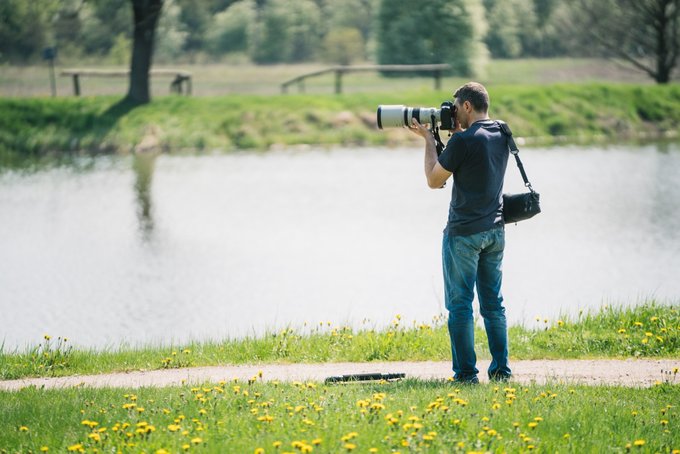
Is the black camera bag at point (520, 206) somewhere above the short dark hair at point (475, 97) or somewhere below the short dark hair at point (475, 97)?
below

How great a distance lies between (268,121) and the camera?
30.9m

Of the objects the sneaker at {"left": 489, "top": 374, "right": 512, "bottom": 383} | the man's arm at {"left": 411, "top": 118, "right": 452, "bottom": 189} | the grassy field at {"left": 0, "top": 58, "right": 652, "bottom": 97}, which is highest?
the man's arm at {"left": 411, "top": 118, "right": 452, "bottom": 189}

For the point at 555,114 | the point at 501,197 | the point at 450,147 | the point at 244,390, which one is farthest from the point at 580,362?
the point at 555,114

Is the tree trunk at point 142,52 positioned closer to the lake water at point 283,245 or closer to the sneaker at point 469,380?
the lake water at point 283,245

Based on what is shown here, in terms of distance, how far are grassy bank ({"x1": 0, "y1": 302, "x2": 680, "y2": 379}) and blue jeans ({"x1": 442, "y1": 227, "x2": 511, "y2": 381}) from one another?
4.76 ft

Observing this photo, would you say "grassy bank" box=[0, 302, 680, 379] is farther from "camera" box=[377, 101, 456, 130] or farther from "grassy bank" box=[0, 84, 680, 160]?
"grassy bank" box=[0, 84, 680, 160]

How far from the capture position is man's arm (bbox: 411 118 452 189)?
7773 mm

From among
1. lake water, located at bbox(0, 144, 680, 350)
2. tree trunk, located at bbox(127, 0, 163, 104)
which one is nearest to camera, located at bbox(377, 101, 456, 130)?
lake water, located at bbox(0, 144, 680, 350)

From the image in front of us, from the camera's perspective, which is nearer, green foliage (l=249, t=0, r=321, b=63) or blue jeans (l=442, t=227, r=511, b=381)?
blue jeans (l=442, t=227, r=511, b=381)

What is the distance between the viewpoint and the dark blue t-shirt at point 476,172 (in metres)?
7.63

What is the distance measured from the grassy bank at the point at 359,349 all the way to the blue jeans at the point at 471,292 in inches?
57.1

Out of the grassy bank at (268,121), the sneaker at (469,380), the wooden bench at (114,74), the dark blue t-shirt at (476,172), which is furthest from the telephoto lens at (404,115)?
the wooden bench at (114,74)

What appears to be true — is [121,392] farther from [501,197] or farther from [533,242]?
[533,242]

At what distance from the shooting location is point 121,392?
779cm
